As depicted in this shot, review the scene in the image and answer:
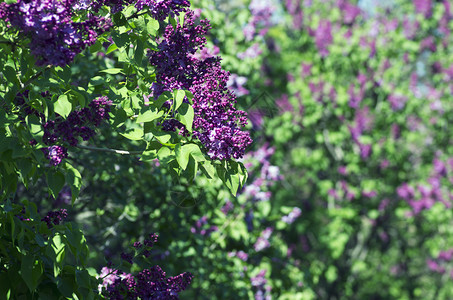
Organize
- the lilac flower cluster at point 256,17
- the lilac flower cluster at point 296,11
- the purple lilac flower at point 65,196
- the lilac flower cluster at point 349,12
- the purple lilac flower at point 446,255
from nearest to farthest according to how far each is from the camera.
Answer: the purple lilac flower at point 65,196 → the lilac flower cluster at point 256,17 → the purple lilac flower at point 446,255 → the lilac flower cluster at point 349,12 → the lilac flower cluster at point 296,11

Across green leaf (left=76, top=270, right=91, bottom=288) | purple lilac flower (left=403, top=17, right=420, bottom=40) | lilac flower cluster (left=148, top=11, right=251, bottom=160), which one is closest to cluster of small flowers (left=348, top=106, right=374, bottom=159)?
purple lilac flower (left=403, top=17, right=420, bottom=40)

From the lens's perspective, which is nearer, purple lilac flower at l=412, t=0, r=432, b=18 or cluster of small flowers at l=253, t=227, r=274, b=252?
cluster of small flowers at l=253, t=227, r=274, b=252

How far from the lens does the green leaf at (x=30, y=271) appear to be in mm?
1990

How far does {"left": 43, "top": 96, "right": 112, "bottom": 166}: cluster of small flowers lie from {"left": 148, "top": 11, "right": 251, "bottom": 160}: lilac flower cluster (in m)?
0.22

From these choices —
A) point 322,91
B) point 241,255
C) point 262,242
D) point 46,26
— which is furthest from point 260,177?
point 322,91

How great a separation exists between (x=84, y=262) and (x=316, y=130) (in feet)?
21.9

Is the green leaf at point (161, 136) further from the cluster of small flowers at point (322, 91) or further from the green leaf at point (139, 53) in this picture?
the cluster of small flowers at point (322, 91)

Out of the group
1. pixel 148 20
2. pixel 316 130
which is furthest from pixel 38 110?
pixel 316 130

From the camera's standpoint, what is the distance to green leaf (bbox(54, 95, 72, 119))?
198cm

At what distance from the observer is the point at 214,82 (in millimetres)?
2195

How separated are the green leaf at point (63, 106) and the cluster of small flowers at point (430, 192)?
6925mm

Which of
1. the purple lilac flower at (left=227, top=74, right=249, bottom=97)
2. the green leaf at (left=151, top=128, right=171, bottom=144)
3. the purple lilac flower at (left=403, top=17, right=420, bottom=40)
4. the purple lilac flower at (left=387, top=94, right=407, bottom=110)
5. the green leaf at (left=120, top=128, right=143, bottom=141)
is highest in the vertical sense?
the purple lilac flower at (left=403, top=17, right=420, bottom=40)

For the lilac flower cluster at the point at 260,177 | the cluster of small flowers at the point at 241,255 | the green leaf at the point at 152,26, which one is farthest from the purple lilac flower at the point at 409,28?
the green leaf at the point at 152,26

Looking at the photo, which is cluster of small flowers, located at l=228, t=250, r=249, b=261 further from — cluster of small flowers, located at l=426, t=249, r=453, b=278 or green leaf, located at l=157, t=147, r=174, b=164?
cluster of small flowers, located at l=426, t=249, r=453, b=278
